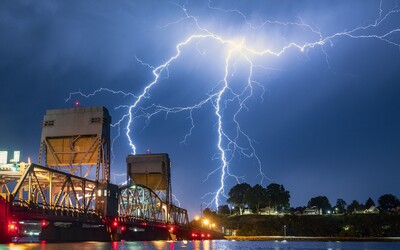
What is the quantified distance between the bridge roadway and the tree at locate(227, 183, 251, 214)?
91.5 metres

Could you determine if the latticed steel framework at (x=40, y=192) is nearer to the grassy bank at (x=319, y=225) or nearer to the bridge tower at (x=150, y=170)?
the bridge tower at (x=150, y=170)

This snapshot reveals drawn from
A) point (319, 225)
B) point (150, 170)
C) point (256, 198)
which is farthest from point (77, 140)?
point (256, 198)

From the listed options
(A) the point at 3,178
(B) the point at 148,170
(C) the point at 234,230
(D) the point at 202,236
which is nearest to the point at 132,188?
(B) the point at 148,170

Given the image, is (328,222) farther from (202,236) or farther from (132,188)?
(132,188)

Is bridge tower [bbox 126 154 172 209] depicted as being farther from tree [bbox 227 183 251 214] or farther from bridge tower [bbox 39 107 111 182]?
tree [bbox 227 183 251 214]

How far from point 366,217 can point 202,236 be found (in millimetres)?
52731

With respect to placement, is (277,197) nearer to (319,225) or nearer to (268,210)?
(268,210)

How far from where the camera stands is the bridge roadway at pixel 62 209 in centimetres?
4625

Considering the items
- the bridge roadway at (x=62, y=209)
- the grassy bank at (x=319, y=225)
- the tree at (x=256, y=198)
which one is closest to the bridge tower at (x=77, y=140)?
the bridge roadway at (x=62, y=209)

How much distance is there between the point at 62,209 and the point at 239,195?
431 ft

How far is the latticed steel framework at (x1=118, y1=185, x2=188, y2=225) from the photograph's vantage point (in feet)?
279

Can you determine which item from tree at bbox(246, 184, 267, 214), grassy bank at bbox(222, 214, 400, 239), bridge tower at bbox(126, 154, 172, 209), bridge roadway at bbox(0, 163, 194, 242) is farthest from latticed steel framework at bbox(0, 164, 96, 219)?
tree at bbox(246, 184, 267, 214)

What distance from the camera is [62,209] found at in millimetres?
63969

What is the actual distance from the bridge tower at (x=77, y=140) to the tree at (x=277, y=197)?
126269 millimetres
